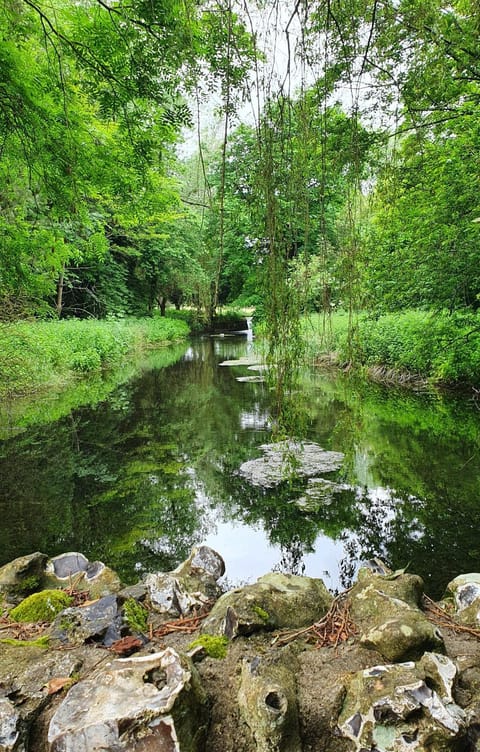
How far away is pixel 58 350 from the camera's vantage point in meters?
12.6

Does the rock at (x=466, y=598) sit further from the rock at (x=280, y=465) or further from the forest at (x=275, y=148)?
the rock at (x=280, y=465)

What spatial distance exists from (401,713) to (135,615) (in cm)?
147

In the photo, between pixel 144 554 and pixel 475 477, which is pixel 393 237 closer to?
pixel 475 477

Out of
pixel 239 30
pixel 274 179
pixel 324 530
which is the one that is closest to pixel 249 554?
pixel 324 530

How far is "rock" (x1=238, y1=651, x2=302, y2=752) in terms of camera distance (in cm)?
159

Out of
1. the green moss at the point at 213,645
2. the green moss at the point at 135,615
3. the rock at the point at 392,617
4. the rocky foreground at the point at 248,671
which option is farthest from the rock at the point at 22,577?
the rock at the point at 392,617

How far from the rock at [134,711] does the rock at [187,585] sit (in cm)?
99

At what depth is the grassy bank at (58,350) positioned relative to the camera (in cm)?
905

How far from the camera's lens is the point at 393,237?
7691 millimetres

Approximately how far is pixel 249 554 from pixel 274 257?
2.95 metres

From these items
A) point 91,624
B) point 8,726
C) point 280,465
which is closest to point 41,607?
point 91,624

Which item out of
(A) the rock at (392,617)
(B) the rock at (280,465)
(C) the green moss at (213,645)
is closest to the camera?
(A) the rock at (392,617)

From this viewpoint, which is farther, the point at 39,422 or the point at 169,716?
the point at 39,422

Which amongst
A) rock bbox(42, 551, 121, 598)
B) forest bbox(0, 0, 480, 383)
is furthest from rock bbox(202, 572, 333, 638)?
forest bbox(0, 0, 480, 383)
